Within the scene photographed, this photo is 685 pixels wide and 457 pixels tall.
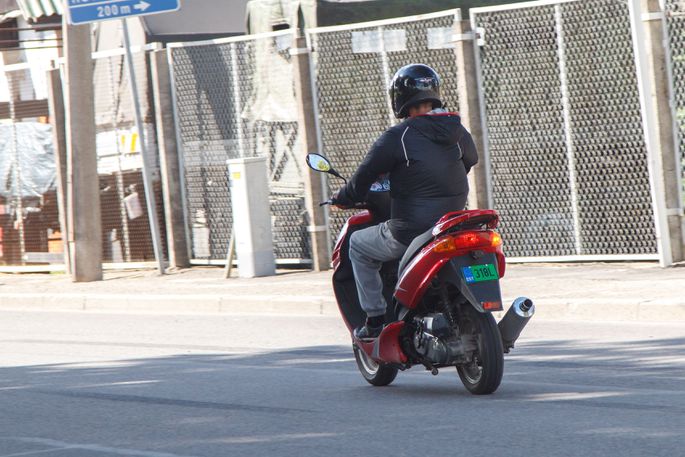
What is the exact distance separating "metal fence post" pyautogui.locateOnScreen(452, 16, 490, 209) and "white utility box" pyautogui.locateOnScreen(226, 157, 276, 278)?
2.68 m

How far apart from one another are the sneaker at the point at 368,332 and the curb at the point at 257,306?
3.43 m

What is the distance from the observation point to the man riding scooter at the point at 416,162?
7316 millimetres

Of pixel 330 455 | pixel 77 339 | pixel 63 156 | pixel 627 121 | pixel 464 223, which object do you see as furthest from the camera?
pixel 63 156

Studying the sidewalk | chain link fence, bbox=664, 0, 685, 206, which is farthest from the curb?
chain link fence, bbox=664, 0, 685, 206

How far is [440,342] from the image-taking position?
7.16m

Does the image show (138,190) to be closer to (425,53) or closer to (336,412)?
(425,53)

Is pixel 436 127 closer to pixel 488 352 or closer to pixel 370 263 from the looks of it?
pixel 370 263

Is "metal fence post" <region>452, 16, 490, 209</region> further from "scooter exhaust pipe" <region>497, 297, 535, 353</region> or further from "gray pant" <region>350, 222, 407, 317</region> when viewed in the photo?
"scooter exhaust pipe" <region>497, 297, 535, 353</region>

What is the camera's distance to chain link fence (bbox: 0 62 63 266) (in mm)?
19391

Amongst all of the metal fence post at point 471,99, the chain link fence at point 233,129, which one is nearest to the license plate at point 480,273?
the metal fence post at point 471,99

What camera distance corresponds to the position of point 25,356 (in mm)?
10750

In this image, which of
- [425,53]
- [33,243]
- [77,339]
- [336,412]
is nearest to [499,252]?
[336,412]

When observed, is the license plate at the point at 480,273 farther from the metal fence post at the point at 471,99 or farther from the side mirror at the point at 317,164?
the metal fence post at the point at 471,99

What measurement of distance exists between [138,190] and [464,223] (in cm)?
1168
